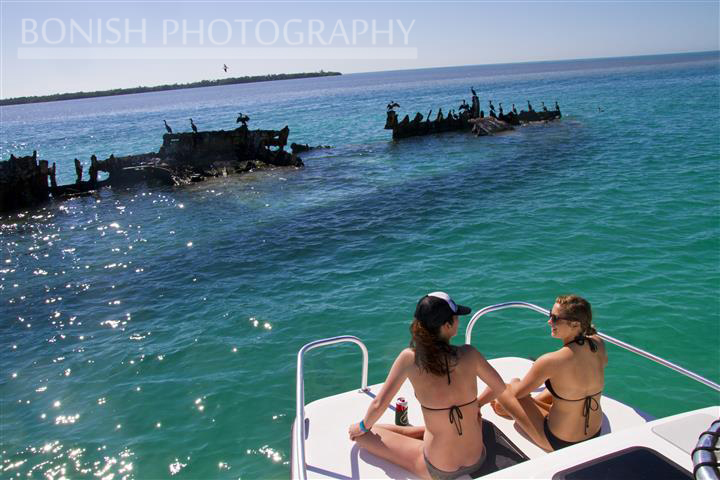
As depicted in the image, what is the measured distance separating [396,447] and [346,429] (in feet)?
2.92

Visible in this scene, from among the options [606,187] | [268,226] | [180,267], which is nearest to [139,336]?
[180,267]

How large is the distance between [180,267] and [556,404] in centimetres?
1302

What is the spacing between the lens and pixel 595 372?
4.68m

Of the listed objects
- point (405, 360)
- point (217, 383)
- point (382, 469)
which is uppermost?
point (405, 360)

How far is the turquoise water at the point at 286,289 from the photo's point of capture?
8.47m

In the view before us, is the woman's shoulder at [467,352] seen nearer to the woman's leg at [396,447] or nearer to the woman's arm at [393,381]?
the woman's arm at [393,381]

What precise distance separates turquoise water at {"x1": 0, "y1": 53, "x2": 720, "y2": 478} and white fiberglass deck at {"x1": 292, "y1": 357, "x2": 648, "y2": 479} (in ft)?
0.92

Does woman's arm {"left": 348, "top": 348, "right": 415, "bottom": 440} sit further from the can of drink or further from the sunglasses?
the sunglasses

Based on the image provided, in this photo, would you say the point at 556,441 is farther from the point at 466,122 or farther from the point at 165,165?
the point at 466,122

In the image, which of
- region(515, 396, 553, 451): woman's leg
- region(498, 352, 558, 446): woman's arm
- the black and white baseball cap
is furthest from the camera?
region(515, 396, 553, 451): woman's leg

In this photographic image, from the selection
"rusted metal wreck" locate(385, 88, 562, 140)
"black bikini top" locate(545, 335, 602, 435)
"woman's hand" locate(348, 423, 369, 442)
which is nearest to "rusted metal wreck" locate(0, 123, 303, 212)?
"rusted metal wreck" locate(385, 88, 562, 140)

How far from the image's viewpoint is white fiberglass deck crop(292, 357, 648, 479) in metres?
4.88

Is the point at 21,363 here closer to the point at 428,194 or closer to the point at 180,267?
the point at 180,267

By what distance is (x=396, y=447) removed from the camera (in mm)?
4859
